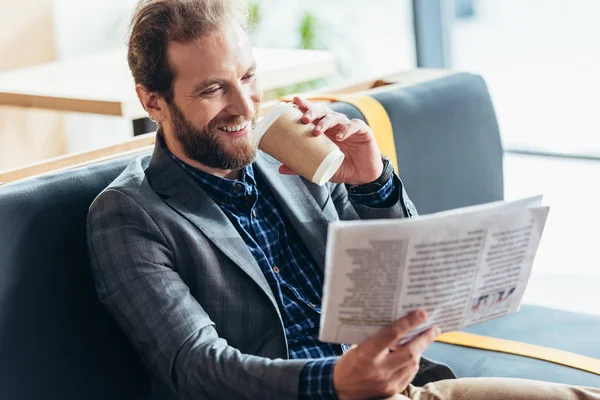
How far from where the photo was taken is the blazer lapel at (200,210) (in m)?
1.54

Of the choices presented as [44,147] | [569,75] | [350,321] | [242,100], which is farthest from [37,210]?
[569,75]

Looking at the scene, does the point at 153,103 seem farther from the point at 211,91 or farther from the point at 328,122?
the point at 328,122

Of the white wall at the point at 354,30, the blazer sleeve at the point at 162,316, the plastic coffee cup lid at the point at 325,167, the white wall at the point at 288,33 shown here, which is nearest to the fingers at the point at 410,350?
the blazer sleeve at the point at 162,316

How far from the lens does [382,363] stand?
1.21m

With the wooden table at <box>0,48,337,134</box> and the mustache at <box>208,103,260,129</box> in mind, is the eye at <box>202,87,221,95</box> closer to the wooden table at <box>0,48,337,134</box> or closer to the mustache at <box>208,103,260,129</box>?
the mustache at <box>208,103,260,129</box>

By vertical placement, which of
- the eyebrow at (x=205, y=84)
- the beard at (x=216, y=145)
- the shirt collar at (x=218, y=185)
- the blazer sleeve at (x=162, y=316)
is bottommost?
the blazer sleeve at (x=162, y=316)

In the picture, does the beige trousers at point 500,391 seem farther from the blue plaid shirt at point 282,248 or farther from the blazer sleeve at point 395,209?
the blazer sleeve at point 395,209

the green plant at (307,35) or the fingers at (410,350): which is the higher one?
the fingers at (410,350)

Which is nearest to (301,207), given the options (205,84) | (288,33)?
(205,84)

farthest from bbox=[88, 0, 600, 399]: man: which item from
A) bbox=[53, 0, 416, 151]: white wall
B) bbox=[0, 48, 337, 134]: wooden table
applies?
bbox=[53, 0, 416, 151]: white wall

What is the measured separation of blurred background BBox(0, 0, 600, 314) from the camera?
3.71 m

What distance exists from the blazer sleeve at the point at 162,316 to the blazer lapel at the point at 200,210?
0.23ft

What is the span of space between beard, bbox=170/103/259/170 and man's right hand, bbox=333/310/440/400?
474 mm

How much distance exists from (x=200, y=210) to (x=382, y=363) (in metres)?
0.49
